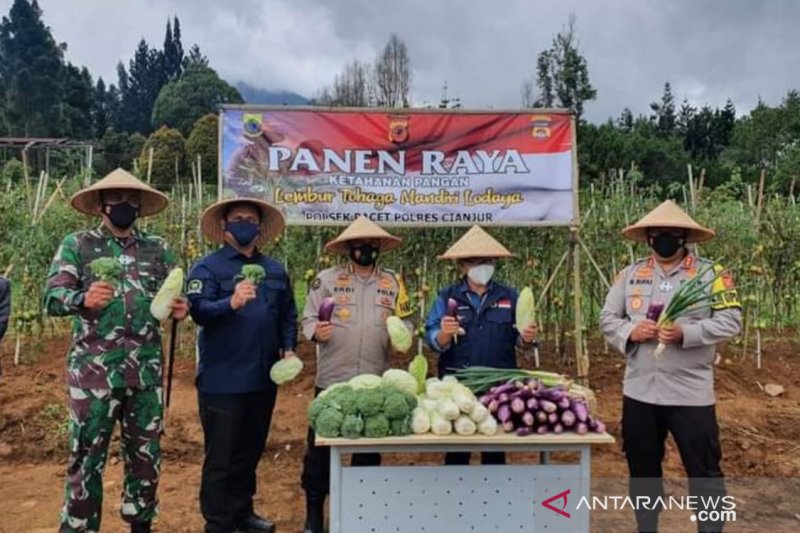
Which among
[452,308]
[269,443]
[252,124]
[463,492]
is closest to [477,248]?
[452,308]

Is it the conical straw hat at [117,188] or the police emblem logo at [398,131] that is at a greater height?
the police emblem logo at [398,131]

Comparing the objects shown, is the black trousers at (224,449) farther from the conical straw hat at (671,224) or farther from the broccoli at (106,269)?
the conical straw hat at (671,224)

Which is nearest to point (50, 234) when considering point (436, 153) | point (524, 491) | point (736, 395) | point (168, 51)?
point (436, 153)

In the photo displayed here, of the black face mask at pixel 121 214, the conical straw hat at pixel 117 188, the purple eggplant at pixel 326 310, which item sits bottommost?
the purple eggplant at pixel 326 310

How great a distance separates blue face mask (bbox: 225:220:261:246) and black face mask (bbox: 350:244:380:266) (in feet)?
1.76

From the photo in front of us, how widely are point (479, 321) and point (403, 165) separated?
2.01 meters

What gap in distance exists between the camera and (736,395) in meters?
6.33

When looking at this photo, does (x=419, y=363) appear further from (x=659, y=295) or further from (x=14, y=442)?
(x=14, y=442)

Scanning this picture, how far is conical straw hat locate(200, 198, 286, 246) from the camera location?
12.1ft

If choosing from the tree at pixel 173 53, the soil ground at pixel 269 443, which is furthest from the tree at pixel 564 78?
the tree at pixel 173 53

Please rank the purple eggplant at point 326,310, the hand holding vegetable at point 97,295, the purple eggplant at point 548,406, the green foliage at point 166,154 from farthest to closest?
the green foliage at point 166,154 < the purple eggplant at point 326,310 < the hand holding vegetable at point 97,295 < the purple eggplant at point 548,406

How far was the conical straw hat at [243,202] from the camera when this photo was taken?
370 centimetres

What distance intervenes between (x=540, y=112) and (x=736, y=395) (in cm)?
322

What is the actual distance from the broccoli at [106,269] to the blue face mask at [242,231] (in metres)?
0.60
